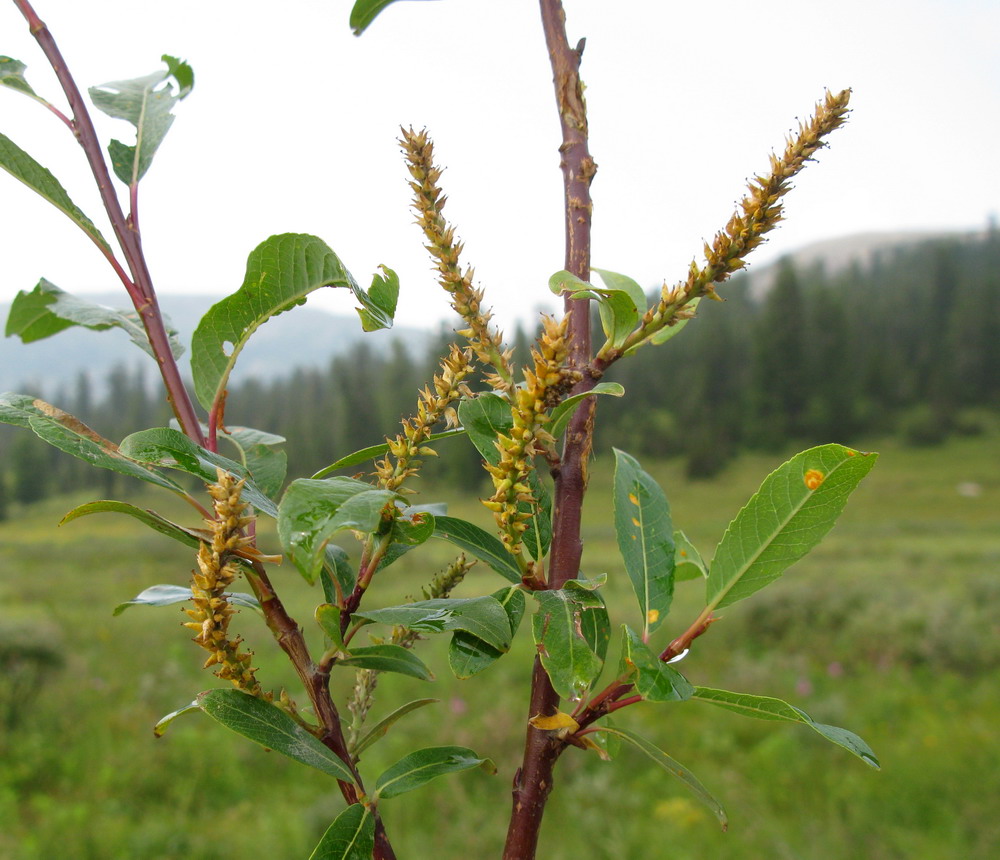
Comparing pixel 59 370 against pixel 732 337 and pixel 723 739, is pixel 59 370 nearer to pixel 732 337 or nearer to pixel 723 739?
pixel 732 337

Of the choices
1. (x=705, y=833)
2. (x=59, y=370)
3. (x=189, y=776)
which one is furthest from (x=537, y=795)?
(x=59, y=370)

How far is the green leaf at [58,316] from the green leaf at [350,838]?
0.67 metres

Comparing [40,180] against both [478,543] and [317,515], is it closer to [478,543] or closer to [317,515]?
[317,515]

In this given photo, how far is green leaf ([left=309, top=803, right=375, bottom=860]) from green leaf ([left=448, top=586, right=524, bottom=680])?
0.18 metres

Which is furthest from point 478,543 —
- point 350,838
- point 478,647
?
point 350,838

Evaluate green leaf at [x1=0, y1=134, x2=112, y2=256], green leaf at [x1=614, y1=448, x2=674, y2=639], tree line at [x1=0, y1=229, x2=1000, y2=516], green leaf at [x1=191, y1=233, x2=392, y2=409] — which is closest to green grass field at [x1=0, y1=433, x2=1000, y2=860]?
green leaf at [x1=614, y1=448, x2=674, y2=639]

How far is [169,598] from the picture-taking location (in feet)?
3.03

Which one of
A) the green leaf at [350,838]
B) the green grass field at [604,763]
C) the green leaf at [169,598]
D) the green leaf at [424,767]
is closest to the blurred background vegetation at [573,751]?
the green grass field at [604,763]

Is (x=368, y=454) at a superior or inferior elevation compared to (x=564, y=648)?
superior

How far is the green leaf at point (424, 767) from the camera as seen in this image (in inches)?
34.3

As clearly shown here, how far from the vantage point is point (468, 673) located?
0.77m

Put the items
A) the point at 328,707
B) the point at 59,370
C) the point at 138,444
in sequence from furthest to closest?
the point at 59,370 → the point at 328,707 → the point at 138,444

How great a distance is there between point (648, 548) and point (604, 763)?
7.32 meters

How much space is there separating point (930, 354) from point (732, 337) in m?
17.5
